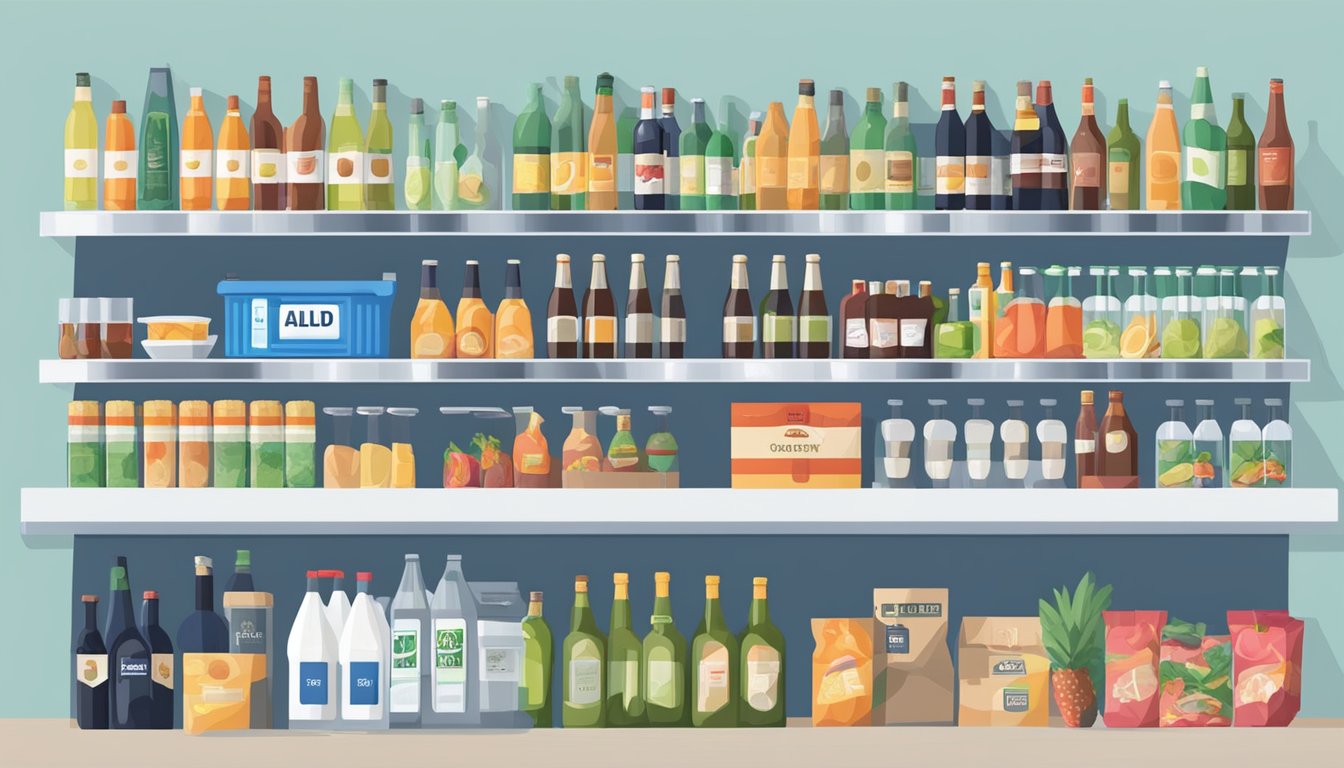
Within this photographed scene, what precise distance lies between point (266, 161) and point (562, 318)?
0.72 metres

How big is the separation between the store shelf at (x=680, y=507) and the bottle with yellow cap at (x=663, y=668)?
198mm

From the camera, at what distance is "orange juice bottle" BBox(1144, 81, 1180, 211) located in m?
3.82

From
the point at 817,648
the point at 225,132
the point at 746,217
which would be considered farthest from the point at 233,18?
the point at 817,648

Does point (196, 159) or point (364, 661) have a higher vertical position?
point (196, 159)

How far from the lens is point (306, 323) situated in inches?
150

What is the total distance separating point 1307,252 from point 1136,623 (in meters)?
0.96

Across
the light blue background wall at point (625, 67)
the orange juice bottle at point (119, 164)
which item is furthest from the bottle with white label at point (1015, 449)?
the orange juice bottle at point (119, 164)

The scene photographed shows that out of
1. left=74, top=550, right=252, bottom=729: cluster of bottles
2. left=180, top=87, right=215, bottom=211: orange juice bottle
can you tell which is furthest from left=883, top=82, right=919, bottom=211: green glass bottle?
left=74, top=550, right=252, bottom=729: cluster of bottles

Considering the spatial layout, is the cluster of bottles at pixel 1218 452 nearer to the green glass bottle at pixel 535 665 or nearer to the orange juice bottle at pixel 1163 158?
the orange juice bottle at pixel 1163 158

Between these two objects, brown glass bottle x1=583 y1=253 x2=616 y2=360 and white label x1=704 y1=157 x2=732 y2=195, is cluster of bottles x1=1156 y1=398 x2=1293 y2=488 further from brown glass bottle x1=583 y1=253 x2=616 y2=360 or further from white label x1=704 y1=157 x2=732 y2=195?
brown glass bottle x1=583 y1=253 x2=616 y2=360

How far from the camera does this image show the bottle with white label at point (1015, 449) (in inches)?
152

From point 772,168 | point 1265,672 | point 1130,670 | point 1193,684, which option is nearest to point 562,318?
point 772,168

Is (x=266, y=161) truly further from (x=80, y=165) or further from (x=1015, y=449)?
(x=1015, y=449)

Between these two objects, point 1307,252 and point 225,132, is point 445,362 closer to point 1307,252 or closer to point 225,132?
point 225,132
